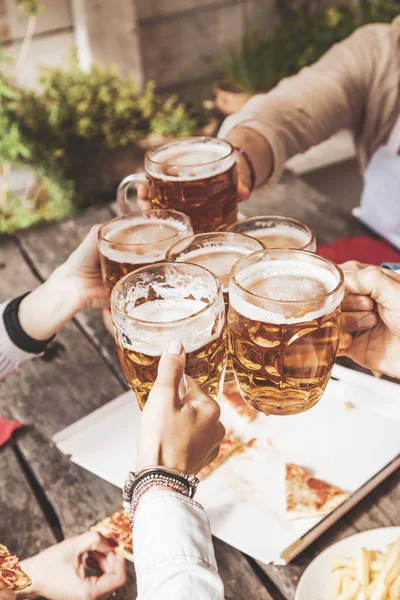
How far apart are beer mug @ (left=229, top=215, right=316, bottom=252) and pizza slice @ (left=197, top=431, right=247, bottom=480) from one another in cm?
44

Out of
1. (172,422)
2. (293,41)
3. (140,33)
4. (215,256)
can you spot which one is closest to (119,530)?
(172,422)

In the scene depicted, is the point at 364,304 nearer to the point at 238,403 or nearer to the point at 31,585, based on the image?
the point at 238,403

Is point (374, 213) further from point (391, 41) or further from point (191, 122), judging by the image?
point (191, 122)

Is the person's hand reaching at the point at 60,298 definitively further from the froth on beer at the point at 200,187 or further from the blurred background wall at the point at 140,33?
the blurred background wall at the point at 140,33

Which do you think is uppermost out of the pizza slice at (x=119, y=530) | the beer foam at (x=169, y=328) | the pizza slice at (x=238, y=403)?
the beer foam at (x=169, y=328)

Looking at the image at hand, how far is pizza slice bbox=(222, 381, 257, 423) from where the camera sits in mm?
1439

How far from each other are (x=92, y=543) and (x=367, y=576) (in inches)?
19.7

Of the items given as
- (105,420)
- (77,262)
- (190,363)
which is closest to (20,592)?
(105,420)

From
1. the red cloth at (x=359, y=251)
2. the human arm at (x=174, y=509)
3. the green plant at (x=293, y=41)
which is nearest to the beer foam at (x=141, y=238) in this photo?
the human arm at (x=174, y=509)

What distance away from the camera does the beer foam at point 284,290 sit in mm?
894

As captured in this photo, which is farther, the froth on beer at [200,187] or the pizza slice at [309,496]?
the froth on beer at [200,187]

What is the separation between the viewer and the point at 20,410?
1576 millimetres

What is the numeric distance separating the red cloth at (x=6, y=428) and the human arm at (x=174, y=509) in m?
0.68

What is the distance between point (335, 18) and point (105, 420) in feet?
14.5
